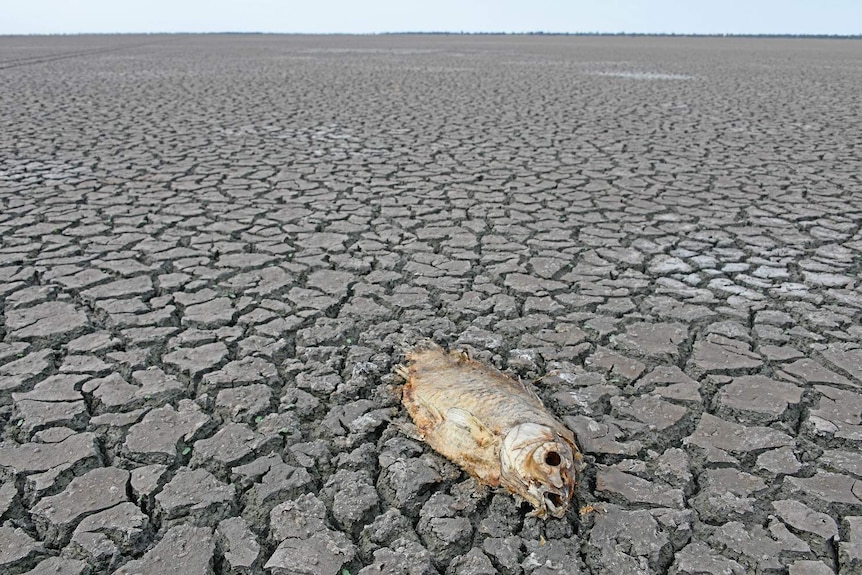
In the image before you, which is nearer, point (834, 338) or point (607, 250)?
point (834, 338)

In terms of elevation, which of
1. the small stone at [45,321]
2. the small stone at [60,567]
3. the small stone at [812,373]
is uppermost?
the small stone at [45,321]

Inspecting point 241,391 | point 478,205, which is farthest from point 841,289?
point 241,391

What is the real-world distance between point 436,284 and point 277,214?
1567 millimetres

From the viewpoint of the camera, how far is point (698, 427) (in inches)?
86.1

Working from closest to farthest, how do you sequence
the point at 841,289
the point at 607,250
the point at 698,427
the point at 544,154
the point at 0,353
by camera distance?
the point at 698,427 → the point at 0,353 → the point at 841,289 → the point at 607,250 → the point at 544,154

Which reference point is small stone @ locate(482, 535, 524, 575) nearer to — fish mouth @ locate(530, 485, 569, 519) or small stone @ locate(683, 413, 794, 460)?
fish mouth @ locate(530, 485, 569, 519)

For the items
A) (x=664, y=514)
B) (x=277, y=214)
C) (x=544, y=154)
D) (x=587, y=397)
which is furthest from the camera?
(x=544, y=154)

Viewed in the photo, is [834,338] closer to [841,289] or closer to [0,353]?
[841,289]

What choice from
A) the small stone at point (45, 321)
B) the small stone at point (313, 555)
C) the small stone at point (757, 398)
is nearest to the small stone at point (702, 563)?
the small stone at point (757, 398)

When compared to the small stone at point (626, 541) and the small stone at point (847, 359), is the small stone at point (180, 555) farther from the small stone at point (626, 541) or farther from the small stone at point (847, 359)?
the small stone at point (847, 359)

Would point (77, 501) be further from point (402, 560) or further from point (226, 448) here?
point (402, 560)

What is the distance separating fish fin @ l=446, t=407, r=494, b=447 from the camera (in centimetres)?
192

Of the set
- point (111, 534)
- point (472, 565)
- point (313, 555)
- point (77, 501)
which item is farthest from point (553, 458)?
point (77, 501)

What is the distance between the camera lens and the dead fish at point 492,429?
1.73 meters
